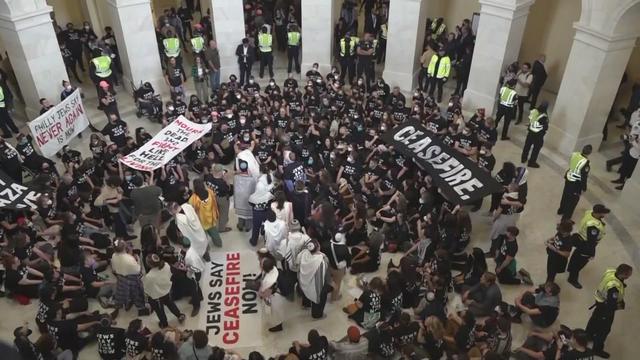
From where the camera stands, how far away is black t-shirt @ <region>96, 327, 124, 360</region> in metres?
7.49

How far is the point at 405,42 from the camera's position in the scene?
15.4 m

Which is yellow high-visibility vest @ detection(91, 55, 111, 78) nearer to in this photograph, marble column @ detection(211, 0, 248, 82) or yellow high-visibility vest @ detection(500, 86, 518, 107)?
marble column @ detection(211, 0, 248, 82)

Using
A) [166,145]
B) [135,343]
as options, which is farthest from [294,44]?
[135,343]

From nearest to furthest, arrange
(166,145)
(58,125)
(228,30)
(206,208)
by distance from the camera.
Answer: (206,208), (166,145), (58,125), (228,30)

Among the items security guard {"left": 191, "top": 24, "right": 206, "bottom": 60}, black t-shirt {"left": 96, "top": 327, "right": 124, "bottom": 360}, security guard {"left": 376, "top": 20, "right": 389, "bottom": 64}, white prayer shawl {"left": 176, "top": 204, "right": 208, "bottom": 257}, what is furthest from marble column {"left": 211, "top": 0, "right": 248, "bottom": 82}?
black t-shirt {"left": 96, "top": 327, "right": 124, "bottom": 360}

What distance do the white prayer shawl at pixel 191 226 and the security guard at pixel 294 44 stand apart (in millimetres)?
8202

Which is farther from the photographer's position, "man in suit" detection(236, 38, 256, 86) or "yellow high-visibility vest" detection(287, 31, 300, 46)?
"yellow high-visibility vest" detection(287, 31, 300, 46)

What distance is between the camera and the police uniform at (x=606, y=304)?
7777 mm

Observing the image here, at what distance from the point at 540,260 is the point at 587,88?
166 inches

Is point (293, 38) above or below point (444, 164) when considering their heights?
above

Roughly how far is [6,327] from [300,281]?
15.4 feet

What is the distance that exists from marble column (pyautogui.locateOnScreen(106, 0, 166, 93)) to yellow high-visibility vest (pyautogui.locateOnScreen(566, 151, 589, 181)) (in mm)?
10793

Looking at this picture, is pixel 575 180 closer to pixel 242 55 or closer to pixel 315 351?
pixel 315 351

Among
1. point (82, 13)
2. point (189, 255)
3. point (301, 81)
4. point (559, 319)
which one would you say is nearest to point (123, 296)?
point (189, 255)
